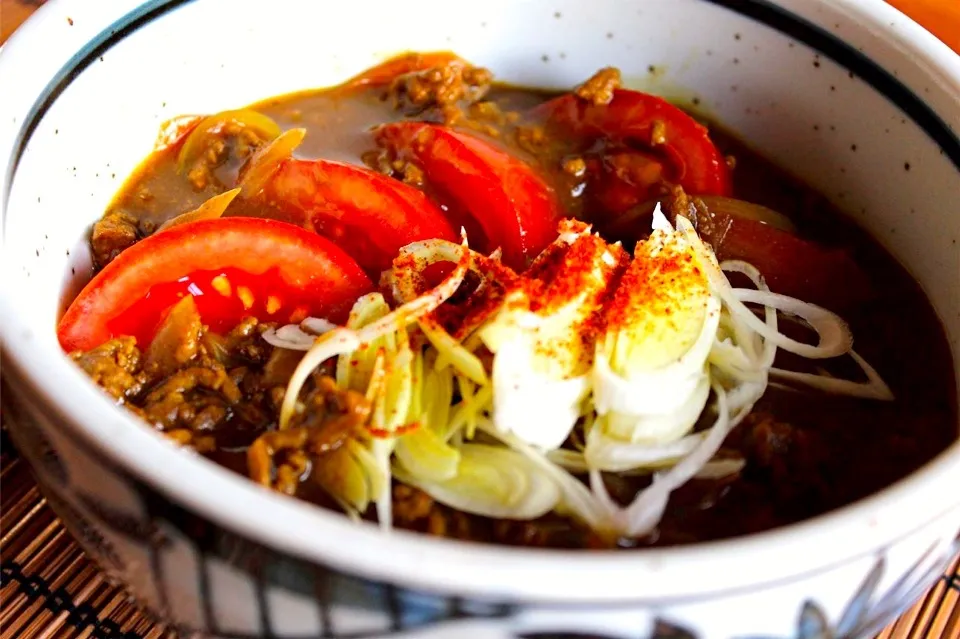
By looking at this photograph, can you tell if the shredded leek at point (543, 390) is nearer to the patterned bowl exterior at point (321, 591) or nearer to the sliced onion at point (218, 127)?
the patterned bowl exterior at point (321, 591)

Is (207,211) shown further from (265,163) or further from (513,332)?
(513,332)

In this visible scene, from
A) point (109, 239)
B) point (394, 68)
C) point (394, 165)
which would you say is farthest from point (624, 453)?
point (394, 68)

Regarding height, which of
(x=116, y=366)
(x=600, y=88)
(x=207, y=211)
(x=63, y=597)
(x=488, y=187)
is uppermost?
(x=600, y=88)

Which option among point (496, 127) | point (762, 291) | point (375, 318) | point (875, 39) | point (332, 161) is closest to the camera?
point (375, 318)

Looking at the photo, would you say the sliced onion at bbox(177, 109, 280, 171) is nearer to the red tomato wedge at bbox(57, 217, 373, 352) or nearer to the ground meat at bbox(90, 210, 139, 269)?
the ground meat at bbox(90, 210, 139, 269)

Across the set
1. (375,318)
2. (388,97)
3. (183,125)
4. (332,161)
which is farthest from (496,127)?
(375,318)

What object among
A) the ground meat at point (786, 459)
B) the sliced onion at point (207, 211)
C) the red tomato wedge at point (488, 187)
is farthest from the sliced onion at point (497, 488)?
the sliced onion at point (207, 211)

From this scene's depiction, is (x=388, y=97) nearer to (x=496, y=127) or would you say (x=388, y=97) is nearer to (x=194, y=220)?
(x=496, y=127)
